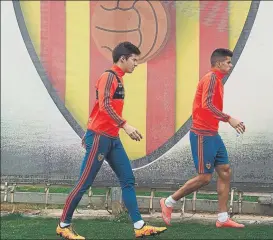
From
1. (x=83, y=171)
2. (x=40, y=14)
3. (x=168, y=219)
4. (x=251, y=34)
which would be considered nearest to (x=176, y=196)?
(x=168, y=219)

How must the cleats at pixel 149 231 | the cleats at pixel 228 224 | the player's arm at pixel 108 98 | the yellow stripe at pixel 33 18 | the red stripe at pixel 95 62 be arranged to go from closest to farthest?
the player's arm at pixel 108 98 → the cleats at pixel 149 231 → the cleats at pixel 228 224 → the red stripe at pixel 95 62 → the yellow stripe at pixel 33 18

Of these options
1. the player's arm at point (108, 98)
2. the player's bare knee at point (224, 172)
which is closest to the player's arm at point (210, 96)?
the player's bare knee at point (224, 172)

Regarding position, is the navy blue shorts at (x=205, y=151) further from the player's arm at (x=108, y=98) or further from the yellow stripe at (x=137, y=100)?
the yellow stripe at (x=137, y=100)

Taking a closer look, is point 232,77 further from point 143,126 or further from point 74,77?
point 74,77

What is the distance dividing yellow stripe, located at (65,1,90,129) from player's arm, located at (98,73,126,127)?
5.54ft

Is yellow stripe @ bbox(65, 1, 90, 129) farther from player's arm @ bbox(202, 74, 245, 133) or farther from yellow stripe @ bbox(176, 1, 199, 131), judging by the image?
player's arm @ bbox(202, 74, 245, 133)

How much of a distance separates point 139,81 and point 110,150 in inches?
61.6

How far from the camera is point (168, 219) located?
539 centimetres

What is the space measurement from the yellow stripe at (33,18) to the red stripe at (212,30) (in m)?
1.55

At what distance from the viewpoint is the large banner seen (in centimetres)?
616

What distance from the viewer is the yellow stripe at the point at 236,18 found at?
6164 mm

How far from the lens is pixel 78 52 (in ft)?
21.2

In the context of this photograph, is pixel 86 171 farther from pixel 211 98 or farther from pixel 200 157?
pixel 211 98

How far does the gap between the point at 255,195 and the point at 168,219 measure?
1188 millimetres
